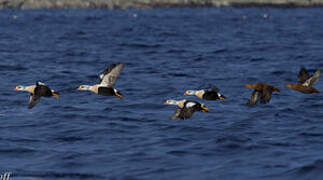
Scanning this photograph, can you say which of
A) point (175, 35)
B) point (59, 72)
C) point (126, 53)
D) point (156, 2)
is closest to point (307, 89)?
point (59, 72)

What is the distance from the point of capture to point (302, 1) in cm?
12700

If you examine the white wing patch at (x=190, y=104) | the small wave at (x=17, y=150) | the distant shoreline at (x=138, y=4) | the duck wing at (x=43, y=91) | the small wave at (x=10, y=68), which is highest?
the distant shoreline at (x=138, y=4)

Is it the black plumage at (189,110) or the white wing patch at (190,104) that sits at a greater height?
the white wing patch at (190,104)

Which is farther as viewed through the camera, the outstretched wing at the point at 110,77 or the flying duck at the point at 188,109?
the outstretched wing at the point at 110,77

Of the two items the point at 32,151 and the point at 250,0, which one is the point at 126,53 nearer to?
the point at 32,151

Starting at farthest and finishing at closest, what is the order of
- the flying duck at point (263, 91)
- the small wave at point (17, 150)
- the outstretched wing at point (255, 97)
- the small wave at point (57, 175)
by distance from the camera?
the outstretched wing at point (255, 97) → the flying duck at point (263, 91) → the small wave at point (17, 150) → the small wave at point (57, 175)

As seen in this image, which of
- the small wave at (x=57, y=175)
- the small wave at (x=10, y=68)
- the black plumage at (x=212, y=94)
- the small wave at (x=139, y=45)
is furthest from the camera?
the small wave at (x=139, y=45)

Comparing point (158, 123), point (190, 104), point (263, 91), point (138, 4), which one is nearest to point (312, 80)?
point (263, 91)

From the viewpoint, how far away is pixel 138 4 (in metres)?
129

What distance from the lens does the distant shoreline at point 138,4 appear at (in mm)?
126500

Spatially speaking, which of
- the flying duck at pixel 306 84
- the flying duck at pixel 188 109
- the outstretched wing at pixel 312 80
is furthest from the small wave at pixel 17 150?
the outstretched wing at pixel 312 80

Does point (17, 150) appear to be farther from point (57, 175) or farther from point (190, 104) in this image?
point (190, 104)

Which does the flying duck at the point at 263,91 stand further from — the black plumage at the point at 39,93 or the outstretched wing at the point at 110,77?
the black plumage at the point at 39,93

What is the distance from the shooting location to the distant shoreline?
12650cm
